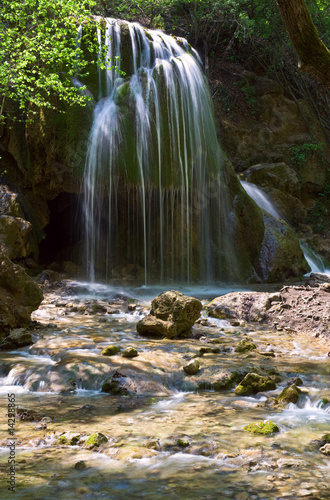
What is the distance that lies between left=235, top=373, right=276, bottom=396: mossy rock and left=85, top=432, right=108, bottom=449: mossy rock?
1698 millimetres

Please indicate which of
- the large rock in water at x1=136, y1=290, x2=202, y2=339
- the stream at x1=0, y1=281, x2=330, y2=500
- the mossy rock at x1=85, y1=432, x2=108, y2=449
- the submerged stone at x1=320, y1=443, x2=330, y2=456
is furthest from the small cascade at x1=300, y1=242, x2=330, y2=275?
the mossy rock at x1=85, y1=432, x2=108, y2=449

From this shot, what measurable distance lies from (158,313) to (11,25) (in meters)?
10.5

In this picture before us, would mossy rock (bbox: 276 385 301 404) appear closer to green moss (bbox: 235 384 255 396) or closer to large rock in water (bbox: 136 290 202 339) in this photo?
green moss (bbox: 235 384 255 396)

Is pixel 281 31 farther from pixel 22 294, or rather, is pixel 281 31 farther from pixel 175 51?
pixel 22 294

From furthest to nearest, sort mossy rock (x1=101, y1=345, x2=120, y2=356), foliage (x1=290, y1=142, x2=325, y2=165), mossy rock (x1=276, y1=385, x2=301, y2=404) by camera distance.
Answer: foliage (x1=290, y1=142, x2=325, y2=165) → mossy rock (x1=101, y1=345, x2=120, y2=356) → mossy rock (x1=276, y1=385, x2=301, y2=404)

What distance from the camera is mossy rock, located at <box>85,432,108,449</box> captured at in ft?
9.68

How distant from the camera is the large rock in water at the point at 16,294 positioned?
252 inches

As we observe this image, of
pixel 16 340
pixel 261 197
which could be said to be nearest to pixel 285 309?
pixel 16 340

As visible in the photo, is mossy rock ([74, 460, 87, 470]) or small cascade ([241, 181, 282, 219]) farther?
small cascade ([241, 181, 282, 219])

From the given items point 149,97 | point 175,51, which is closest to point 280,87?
point 175,51

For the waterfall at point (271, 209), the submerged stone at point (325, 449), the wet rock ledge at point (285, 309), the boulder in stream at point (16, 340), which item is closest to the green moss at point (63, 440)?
the submerged stone at point (325, 449)

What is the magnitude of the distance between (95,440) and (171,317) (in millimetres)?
3598

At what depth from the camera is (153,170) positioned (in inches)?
488

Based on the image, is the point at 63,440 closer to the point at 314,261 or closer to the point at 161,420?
the point at 161,420
